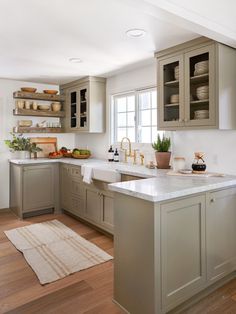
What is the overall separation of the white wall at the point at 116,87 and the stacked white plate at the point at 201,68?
3.23 ft

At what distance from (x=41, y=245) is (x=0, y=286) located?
0.88m

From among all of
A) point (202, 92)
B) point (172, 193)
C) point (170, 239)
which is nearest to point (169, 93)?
point (202, 92)

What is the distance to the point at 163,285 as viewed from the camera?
183 cm

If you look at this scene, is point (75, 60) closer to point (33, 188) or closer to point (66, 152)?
point (66, 152)

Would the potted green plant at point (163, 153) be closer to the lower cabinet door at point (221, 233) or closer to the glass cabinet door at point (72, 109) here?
the lower cabinet door at point (221, 233)

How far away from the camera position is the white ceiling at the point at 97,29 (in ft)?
6.50

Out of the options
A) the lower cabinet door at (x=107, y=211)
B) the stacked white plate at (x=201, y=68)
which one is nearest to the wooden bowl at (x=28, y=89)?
the lower cabinet door at (x=107, y=211)

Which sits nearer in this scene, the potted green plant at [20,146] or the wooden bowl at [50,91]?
the potted green plant at [20,146]

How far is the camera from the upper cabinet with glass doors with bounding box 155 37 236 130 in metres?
2.54

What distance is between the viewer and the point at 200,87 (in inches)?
107

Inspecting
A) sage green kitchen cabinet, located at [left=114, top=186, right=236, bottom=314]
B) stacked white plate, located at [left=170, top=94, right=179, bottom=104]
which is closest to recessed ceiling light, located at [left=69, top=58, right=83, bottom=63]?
stacked white plate, located at [left=170, top=94, right=179, bottom=104]

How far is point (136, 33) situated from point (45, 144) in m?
3.12

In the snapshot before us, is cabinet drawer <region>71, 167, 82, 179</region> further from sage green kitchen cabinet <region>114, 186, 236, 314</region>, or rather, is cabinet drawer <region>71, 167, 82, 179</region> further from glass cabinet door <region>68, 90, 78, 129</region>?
sage green kitchen cabinet <region>114, 186, 236, 314</region>

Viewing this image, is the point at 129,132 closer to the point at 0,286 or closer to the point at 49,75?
the point at 49,75
